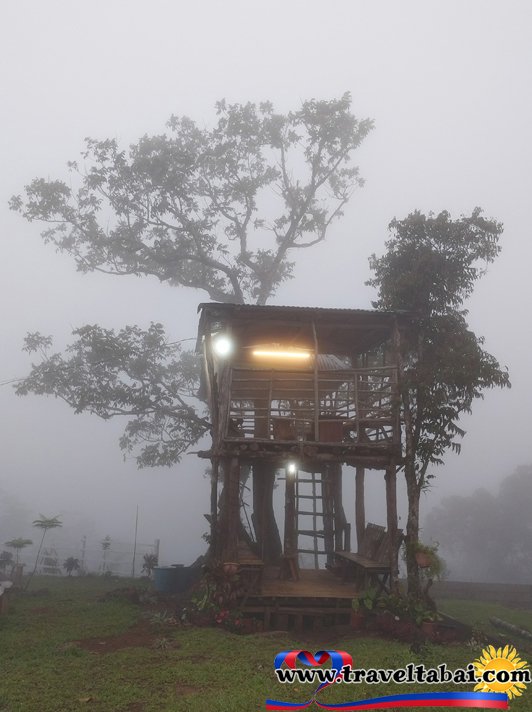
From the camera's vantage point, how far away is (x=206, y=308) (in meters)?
14.4

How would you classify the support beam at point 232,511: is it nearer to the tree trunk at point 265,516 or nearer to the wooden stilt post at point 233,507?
the wooden stilt post at point 233,507

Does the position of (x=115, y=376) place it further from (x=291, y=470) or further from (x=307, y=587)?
(x=307, y=587)

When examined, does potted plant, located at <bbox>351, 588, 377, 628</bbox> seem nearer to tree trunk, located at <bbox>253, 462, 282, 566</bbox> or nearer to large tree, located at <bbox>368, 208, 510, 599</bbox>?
large tree, located at <bbox>368, 208, 510, 599</bbox>

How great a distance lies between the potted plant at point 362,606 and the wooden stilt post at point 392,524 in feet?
1.95

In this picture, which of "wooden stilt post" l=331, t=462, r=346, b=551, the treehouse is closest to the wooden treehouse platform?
the treehouse

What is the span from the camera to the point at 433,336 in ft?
50.4

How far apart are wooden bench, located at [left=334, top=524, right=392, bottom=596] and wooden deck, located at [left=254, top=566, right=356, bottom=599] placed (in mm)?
375

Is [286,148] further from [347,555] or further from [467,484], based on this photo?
[467,484]

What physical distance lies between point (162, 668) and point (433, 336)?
1067cm

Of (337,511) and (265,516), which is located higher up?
(337,511)

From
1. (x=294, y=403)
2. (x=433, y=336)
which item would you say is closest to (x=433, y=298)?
(x=433, y=336)

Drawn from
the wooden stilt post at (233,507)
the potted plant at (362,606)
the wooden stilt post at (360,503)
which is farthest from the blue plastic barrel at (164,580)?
the potted plant at (362,606)

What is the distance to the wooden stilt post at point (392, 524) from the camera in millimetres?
12594

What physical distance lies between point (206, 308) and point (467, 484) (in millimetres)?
144320
